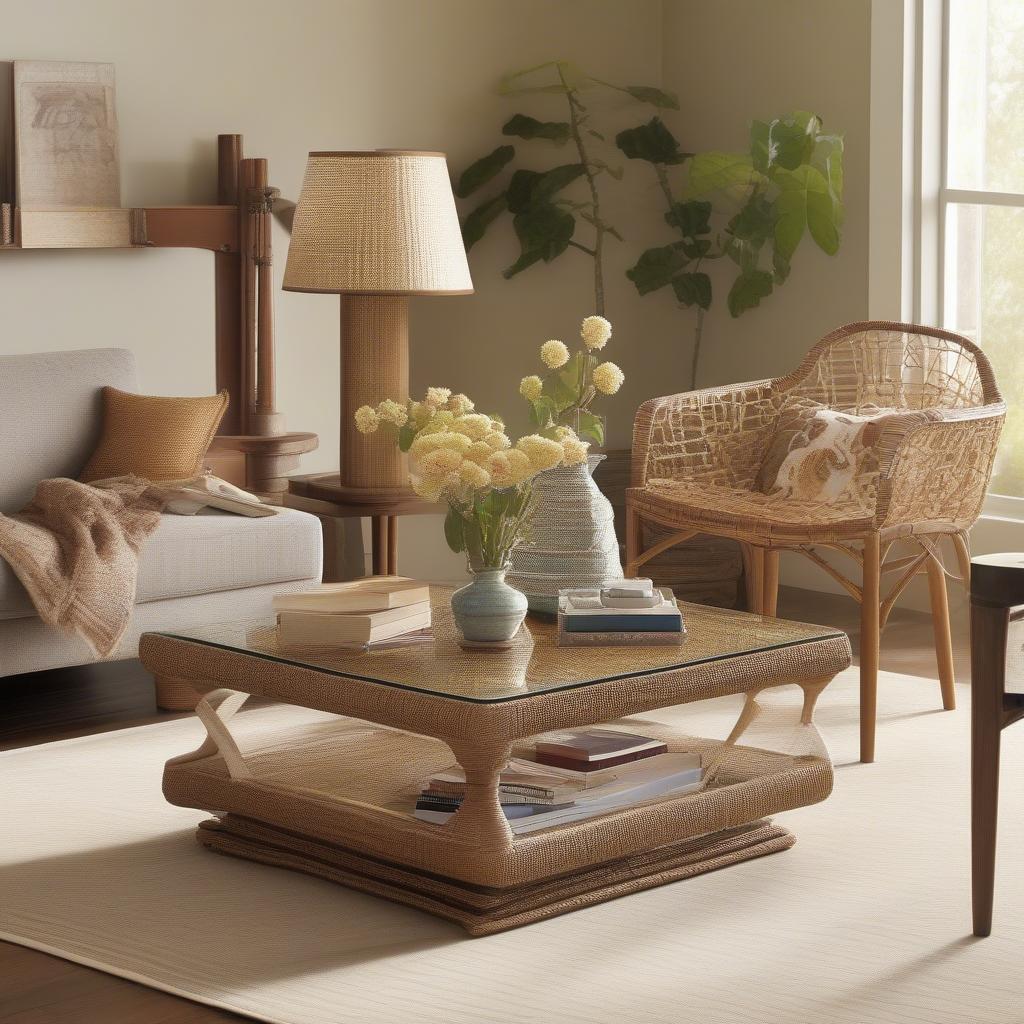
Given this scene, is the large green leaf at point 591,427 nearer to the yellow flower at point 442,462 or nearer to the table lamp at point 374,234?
the yellow flower at point 442,462

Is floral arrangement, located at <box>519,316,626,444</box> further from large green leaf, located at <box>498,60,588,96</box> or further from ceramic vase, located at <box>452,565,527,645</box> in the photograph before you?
large green leaf, located at <box>498,60,588,96</box>

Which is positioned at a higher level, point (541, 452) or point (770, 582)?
point (541, 452)

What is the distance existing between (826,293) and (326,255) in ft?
6.14

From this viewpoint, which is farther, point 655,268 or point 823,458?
point 655,268

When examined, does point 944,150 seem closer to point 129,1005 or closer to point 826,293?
point 826,293

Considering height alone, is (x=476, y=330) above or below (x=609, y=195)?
below

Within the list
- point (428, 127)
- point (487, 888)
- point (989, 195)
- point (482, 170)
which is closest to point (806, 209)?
point (989, 195)

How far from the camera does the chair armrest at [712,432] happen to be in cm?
416

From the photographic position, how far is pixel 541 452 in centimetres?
273

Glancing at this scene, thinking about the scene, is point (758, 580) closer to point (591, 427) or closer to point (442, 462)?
point (591, 427)

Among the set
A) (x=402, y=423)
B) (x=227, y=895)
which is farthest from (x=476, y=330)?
(x=227, y=895)

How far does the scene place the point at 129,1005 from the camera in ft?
7.63

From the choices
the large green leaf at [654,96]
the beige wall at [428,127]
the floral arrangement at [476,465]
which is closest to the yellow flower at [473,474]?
the floral arrangement at [476,465]

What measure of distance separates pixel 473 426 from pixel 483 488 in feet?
0.33
